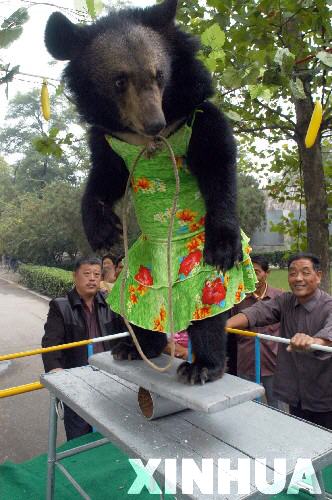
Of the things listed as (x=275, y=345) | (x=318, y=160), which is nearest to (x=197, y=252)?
(x=275, y=345)

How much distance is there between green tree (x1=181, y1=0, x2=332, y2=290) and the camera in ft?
6.22

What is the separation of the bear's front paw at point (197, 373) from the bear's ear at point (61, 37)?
4.27 feet

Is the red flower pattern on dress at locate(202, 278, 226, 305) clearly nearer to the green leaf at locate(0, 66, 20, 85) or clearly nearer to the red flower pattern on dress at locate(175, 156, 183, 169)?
the red flower pattern on dress at locate(175, 156, 183, 169)

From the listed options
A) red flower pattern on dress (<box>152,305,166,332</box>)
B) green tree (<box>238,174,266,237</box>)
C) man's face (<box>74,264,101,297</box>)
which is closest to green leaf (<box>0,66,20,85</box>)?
red flower pattern on dress (<box>152,305,166,332</box>)

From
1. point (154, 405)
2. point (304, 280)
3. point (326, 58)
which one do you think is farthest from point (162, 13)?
point (304, 280)

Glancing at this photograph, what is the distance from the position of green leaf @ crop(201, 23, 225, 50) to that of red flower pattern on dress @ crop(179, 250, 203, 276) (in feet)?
2.91

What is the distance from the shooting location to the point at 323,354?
2.85 metres

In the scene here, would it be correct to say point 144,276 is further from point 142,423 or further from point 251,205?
point 251,205

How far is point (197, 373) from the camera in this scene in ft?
5.69

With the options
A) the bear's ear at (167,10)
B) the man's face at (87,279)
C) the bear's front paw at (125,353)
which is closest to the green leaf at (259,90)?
the bear's ear at (167,10)

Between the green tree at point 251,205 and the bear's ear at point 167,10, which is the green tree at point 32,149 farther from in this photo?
the bear's ear at point 167,10

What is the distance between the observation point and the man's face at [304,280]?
3.13 meters

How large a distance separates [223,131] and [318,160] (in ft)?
9.29

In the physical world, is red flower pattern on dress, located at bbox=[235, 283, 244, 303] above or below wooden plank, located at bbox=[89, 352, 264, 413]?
above
